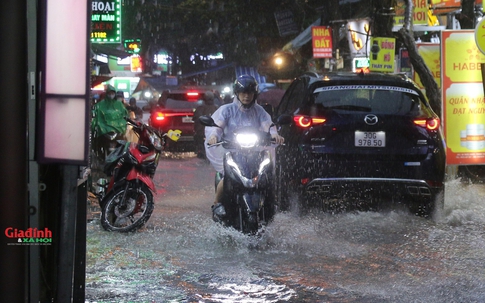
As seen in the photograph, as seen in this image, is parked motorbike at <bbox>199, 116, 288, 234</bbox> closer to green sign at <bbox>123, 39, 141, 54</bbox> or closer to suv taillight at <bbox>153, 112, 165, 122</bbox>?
suv taillight at <bbox>153, 112, 165, 122</bbox>

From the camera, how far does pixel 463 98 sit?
1245 centimetres

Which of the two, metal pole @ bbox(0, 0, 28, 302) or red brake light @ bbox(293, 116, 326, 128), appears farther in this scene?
red brake light @ bbox(293, 116, 326, 128)

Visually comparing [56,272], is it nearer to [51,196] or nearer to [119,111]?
[51,196]

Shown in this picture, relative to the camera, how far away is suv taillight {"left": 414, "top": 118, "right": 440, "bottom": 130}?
880cm

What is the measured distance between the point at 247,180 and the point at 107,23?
12948mm

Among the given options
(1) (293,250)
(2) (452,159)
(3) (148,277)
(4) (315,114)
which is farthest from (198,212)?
(2) (452,159)

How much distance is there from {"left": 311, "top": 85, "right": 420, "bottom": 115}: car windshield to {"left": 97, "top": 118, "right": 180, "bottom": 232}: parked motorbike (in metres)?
1.73

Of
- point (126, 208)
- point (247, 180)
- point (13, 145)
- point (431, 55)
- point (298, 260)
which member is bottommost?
point (298, 260)

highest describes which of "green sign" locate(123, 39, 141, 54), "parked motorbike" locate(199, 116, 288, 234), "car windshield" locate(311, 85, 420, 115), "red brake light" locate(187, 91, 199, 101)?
"green sign" locate(123, 39, 141, 54)

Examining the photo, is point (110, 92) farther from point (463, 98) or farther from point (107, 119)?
point (463, 98)

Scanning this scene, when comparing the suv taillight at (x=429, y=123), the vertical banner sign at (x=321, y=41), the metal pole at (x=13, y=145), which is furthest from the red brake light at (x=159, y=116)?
the metal pole at (x=13, y=145)

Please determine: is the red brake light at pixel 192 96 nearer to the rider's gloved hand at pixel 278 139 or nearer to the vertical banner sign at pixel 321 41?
the vertical banner sign at pixel 321 41

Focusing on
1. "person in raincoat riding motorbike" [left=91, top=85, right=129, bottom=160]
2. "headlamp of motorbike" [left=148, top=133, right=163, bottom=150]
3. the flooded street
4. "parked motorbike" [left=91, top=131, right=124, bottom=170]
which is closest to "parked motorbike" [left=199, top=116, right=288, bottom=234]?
the flooded street

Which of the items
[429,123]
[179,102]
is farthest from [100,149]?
[179,102]
